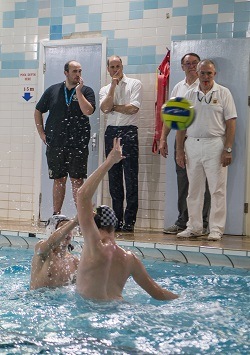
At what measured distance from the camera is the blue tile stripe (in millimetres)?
8742

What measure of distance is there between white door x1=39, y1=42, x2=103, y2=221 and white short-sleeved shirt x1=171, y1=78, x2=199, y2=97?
147cm

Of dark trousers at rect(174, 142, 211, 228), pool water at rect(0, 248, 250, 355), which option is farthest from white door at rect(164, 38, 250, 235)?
pool water at rect(0, 248, 250, 355)

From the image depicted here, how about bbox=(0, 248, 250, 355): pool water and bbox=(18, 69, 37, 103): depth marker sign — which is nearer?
bbox=(0, 248, 250, 355): pool water

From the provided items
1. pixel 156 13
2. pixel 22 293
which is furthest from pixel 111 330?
pixel 156 13

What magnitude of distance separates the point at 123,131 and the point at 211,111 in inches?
52.7

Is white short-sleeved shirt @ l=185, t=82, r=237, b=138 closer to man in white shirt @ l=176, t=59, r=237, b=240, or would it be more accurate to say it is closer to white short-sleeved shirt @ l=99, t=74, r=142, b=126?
man in white shirt @ l=176, t=59, r=237, b=240

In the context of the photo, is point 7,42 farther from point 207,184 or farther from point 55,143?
point 207,184

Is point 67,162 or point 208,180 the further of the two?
point 67,162

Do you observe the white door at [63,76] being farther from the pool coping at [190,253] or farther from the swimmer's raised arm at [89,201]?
the swimmer's raised arm at [89,201]

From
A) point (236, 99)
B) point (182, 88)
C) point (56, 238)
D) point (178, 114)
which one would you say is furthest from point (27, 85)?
point (56, 238)

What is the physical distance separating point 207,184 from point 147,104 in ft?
5.18

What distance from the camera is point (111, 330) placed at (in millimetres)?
3895

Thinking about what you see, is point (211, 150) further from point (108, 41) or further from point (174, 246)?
point (108, 41)

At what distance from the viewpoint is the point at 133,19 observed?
9312 mm
